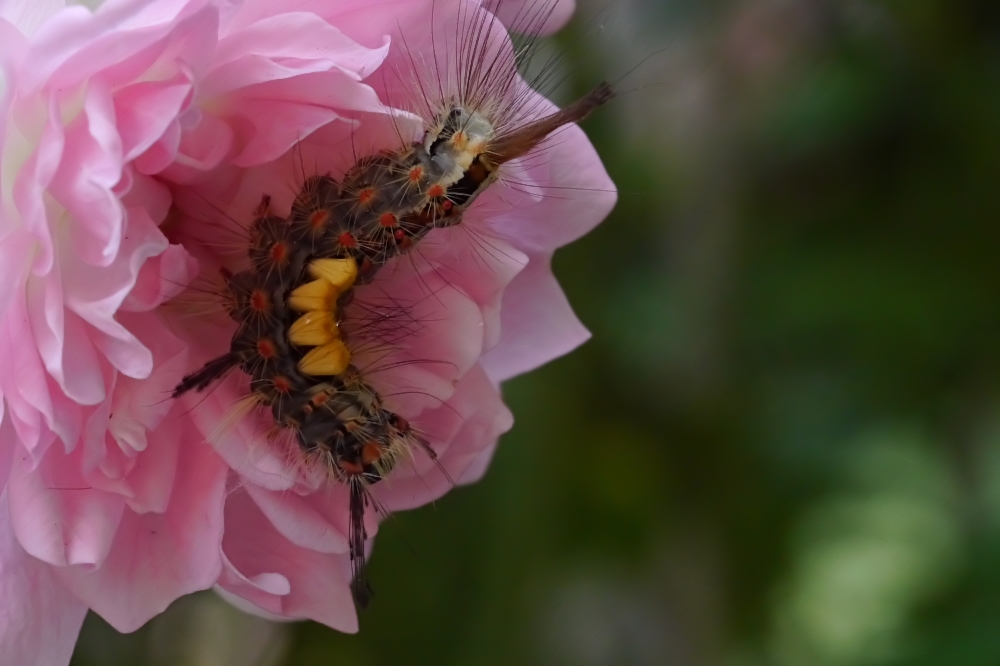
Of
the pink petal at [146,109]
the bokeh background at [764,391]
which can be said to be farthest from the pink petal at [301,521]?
the bokeh background at [764,391]

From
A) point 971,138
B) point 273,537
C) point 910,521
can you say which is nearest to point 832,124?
point 971,138

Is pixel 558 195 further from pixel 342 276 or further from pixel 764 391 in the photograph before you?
pixel 764 391

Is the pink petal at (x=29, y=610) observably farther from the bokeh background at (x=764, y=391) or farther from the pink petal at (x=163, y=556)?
the bokeh background at (x=764, y=391)

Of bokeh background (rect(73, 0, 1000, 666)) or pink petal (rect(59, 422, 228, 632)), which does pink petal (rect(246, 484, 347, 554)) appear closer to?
pink petal (rect(59, 422, 228, 632))

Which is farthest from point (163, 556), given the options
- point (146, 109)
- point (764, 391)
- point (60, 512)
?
point (764, 391)

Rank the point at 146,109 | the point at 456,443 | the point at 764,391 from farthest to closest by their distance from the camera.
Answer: the point at 764,391
the point at 456,443
the point at 146,109

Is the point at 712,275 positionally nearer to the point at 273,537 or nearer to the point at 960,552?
the point at 960,552

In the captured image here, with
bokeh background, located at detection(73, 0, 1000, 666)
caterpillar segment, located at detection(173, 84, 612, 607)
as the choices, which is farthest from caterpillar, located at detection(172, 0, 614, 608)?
bokeh background, located at detection(73, 0, 1000, 666)
